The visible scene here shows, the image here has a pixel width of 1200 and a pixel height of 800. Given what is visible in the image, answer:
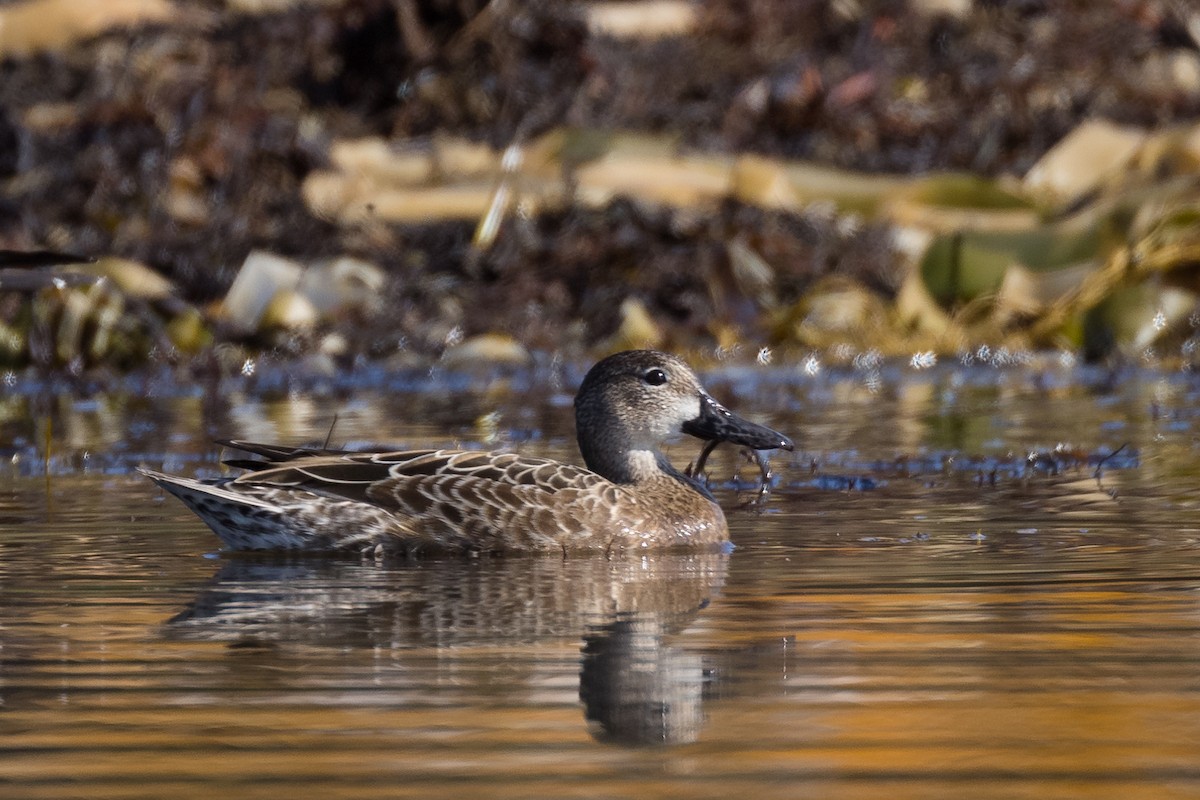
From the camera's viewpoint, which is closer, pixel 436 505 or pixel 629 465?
pixel 436 505

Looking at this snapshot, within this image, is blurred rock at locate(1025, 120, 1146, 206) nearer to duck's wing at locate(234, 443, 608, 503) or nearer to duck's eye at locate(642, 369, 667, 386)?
duck's eye at locate(642, 369, 667, 386)

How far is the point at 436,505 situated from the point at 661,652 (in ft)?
7.45

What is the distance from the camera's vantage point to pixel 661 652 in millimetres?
5184

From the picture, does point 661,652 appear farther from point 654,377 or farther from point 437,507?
point 654,377

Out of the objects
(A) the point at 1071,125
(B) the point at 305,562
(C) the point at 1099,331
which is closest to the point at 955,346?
(C) the point at 1099,331

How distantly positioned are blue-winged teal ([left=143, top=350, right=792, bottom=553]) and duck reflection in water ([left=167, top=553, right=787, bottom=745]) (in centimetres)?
13

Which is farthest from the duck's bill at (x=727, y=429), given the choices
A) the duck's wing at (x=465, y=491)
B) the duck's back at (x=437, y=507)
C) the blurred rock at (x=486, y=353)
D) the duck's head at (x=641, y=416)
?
the blurred rock at (x=486, y=353)

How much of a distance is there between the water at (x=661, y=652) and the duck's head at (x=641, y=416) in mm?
363

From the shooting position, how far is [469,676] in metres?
4.88

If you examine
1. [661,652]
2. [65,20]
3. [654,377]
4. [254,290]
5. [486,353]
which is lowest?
[661,652]

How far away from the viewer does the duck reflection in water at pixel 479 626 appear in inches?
185

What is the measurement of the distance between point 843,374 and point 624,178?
291 cm

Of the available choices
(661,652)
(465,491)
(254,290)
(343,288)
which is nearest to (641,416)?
(465,491)

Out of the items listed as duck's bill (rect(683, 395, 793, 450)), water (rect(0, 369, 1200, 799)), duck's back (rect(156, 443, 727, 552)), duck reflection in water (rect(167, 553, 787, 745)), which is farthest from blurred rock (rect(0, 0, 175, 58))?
duck reflection in water (rect(167, 553, 787, 745))
